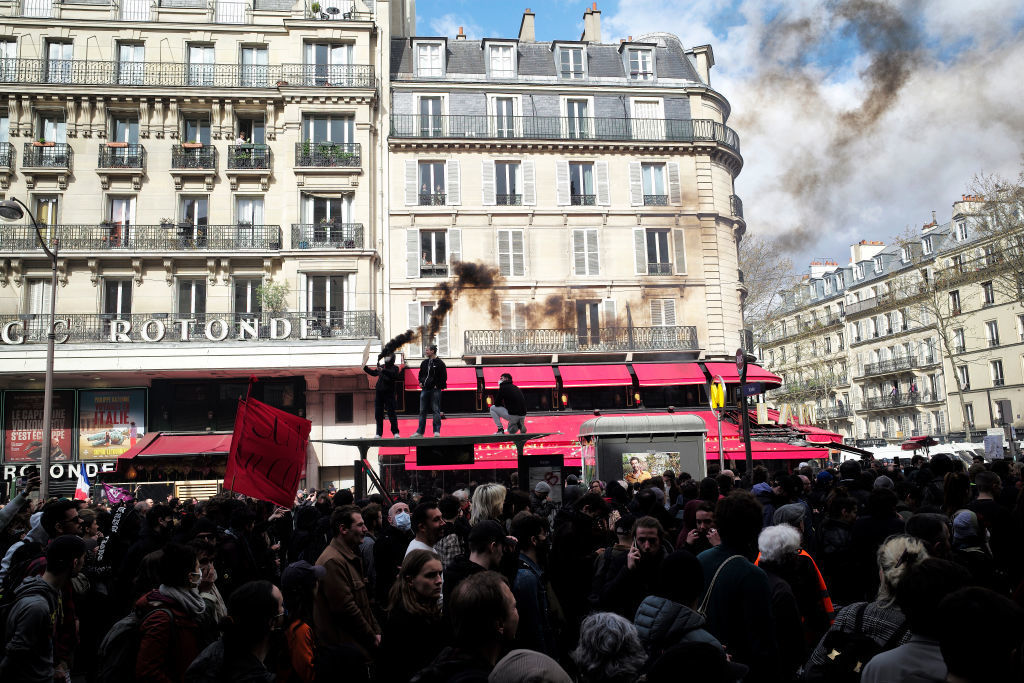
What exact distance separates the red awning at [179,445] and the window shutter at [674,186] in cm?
1927

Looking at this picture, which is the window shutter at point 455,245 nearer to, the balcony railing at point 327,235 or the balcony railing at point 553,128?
the balcony railing at point 327,235

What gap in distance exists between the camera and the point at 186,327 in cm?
2742

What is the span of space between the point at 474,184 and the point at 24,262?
16446 mm

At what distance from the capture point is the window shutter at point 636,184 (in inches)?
1246

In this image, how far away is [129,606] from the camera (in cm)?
690

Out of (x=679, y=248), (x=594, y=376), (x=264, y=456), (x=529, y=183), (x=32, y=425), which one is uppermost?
(x=529, y=183)

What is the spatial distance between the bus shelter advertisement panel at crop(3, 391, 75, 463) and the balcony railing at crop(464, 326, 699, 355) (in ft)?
45.9

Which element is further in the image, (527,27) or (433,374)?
(527,27)

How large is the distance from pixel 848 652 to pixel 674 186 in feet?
97.7

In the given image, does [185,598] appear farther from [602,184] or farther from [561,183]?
[602,184]

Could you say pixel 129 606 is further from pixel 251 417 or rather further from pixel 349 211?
pixel 349 211

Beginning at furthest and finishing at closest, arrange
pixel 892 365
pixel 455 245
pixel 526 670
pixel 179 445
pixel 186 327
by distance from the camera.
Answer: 1. pixel 892 365
2. pixel 455 245
3. pixel 186 327
4. pixel 179 445
5. pixel 526 670

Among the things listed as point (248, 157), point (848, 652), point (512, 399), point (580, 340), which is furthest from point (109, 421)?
point (848, 652)

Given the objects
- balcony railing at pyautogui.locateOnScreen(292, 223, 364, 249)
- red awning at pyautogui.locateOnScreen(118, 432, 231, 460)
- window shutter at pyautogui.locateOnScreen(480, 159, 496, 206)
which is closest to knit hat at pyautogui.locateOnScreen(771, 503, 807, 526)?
red awning at pyautogui.locateOnScreen(118, 432, 231, 460)
